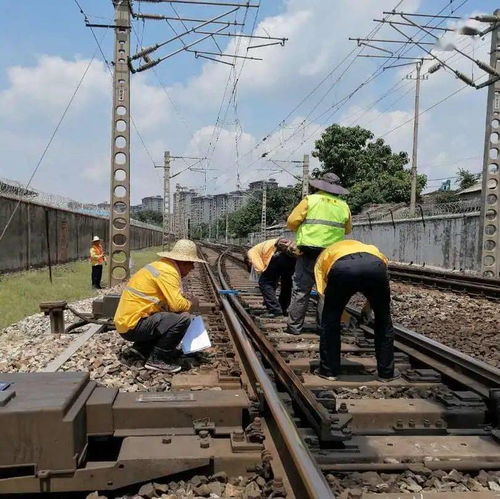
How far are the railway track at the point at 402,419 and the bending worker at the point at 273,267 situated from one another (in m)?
2.21

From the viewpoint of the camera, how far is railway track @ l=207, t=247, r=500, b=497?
3.06m

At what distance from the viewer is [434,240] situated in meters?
26.5

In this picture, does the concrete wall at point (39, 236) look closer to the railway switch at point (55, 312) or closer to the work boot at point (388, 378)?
the railway switch at point (55, 312)

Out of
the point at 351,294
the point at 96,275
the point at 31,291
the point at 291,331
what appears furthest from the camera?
the point at 96,275

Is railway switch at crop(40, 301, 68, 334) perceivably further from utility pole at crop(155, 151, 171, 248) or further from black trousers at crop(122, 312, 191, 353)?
utility pole at crop(155, 151, 171, 248)

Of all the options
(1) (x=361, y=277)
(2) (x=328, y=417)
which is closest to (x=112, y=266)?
(1) (x=361, y=277)

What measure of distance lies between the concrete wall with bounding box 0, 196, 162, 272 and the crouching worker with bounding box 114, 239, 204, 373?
9.50 m

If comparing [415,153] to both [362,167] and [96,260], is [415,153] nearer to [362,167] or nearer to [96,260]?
[362,167]

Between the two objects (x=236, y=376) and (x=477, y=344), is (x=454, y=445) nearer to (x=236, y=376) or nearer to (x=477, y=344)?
(x=236, y=376)

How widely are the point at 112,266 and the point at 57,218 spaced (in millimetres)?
9606

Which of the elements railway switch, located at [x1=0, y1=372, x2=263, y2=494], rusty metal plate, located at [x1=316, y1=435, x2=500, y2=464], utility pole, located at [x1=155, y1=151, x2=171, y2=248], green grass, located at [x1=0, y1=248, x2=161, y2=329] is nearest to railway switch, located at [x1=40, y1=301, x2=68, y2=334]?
green grass, located at [x1=0, y1=248, x2=161, y2=329]

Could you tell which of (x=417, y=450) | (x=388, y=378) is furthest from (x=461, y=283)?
(x=417, y=450)

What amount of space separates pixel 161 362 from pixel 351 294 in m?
1.80

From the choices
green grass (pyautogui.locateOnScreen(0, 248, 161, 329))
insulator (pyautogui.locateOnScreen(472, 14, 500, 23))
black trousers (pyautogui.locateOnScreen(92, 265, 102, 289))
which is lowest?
green grass (pyautogui.locateOnScreen(0, 248, 161, 329))
